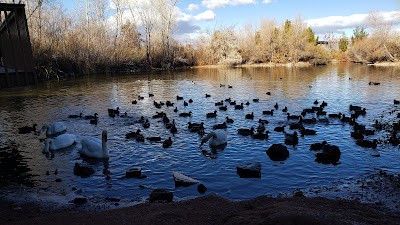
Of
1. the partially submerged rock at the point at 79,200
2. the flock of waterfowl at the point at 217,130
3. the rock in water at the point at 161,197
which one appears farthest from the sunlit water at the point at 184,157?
the partially submerged rock at the point at 79,200

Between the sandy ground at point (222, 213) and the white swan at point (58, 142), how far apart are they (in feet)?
19.9

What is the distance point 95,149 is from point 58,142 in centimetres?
257

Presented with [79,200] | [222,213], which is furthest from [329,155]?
[79,200]

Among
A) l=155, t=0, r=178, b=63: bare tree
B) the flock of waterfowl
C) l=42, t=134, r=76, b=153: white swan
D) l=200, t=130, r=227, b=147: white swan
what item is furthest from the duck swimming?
l=155, t=0, r=178, b=63: bare tree

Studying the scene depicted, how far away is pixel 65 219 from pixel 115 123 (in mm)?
13900

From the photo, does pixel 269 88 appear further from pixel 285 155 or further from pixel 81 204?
pixel 81 204

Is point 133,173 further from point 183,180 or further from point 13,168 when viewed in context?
point 13,168

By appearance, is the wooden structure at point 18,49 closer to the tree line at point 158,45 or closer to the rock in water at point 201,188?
the rock in water at point 201,188

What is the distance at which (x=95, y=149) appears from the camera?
15.5m

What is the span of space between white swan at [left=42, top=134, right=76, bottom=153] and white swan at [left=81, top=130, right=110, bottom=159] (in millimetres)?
1635

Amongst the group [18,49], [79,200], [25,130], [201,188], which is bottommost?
[201,188]

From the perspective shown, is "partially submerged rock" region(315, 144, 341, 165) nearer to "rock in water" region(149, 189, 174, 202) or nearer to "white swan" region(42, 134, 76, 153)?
"rock in water" region(149, 189, 174, 202)

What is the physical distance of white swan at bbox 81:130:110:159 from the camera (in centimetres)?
1543

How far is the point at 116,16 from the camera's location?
262 feet
